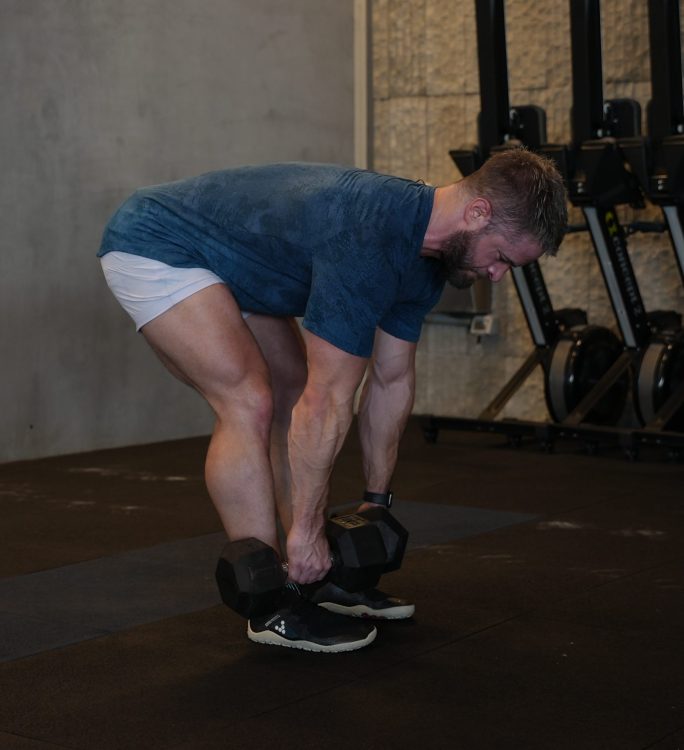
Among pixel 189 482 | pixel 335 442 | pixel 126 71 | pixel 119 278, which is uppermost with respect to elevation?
pixel 126 71

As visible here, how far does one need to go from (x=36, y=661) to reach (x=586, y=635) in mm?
1031

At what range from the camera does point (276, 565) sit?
226cm

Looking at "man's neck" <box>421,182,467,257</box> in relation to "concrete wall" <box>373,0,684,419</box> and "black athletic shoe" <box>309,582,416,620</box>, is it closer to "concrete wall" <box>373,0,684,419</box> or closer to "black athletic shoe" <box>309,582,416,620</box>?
"black athletic shoe" <box>309,582,416,620</box>

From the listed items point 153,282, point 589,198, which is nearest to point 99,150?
point 589,198

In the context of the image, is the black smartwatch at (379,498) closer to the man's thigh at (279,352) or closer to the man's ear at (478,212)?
the man's thigh at (279,352)

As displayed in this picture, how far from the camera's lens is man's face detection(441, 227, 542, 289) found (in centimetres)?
214

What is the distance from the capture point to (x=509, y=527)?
351cm

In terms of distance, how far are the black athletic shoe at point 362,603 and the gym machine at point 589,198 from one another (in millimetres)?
2183

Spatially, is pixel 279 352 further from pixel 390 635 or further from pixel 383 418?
pixel 390 635

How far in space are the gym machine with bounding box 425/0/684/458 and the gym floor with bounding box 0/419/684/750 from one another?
0.72 m

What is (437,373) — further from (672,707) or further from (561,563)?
(672,707)

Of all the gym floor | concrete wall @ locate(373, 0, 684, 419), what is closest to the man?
the gym floor

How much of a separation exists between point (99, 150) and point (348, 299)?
119 inches

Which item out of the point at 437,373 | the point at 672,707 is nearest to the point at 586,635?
the point at 672,707
